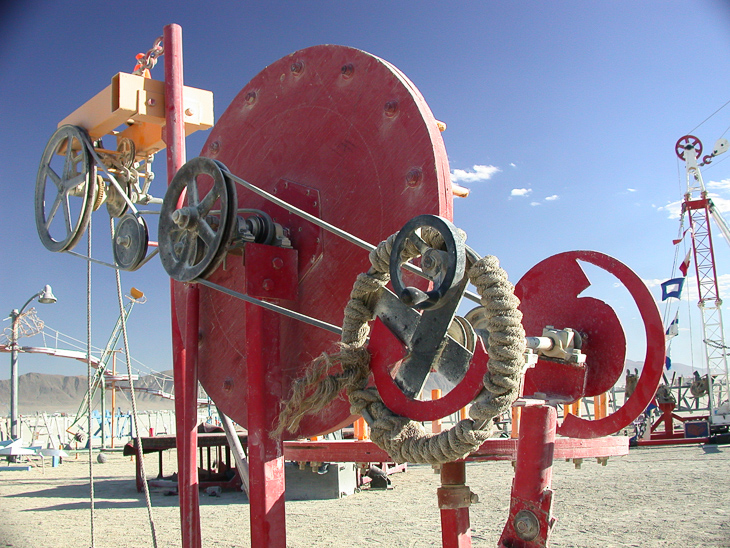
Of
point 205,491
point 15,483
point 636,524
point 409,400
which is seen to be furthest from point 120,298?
point 15,483

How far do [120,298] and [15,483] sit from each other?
10.7 meters

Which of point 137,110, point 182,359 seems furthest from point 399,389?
point 137,110

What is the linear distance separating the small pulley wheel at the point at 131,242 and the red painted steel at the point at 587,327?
1872 mm

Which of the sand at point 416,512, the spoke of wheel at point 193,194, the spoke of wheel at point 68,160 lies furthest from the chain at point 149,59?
the sand at point 416,512

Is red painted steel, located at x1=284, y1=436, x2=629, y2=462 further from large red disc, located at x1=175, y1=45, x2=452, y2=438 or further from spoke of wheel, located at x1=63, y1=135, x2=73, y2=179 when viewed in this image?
spoke of wheel, located at x1=63, y1=135, x2=73, y2=179

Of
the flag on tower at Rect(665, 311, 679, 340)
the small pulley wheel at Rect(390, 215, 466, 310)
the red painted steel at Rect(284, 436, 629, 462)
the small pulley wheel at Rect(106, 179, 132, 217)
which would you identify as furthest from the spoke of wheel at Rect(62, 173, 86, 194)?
the flag on tower at Rect(665, 311, 679, 340)

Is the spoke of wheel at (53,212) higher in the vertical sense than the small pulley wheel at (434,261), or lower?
higher

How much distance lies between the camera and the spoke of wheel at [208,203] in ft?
8.16

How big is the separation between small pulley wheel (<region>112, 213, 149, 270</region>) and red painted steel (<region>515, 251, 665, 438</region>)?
1.87 metres

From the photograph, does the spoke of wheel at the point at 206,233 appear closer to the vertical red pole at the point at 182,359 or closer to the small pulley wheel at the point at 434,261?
the vertical red pole at the point at 182,359

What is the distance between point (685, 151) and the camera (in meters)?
26.3

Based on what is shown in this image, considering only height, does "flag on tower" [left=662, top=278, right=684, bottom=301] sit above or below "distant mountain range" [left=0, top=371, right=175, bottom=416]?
above

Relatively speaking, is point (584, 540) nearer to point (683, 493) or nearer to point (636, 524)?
point (636, 524)

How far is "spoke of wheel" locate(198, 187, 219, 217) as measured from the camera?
2.49m
